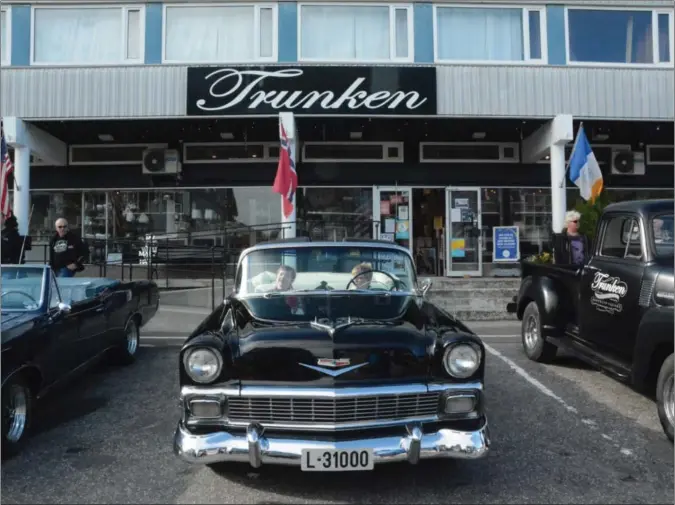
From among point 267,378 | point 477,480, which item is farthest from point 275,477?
point 477,480

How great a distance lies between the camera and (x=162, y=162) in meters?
14.0

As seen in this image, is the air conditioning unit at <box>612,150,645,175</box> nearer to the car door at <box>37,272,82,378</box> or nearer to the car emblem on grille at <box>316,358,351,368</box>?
Answer: the car emblem on grille at <box>316,358,351,368</box>

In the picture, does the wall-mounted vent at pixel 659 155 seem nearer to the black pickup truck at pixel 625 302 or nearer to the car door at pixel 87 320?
the black pickup truck at pixel 625 302

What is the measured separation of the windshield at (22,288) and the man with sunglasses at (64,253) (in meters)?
3.78

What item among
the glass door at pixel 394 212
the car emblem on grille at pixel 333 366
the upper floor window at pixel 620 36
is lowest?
the car emblem on grille at pixel 333 366

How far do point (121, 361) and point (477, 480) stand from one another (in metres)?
4.87

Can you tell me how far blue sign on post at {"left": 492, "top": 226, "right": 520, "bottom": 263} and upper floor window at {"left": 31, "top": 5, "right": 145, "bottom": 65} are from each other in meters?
9.65

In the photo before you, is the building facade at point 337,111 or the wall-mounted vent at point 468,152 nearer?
the building facade at point 337,111

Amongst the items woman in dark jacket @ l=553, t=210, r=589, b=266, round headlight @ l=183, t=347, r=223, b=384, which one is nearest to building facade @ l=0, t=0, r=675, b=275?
woman in dark jacket @ l=553, t=210, r=589, b=266

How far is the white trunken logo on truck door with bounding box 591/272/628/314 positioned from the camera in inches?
201

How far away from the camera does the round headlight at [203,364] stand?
3.38 meters

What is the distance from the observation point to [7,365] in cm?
398

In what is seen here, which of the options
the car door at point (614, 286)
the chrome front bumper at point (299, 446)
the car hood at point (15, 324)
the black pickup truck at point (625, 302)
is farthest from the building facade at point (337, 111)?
the chrome front bumper at point (299, 446)

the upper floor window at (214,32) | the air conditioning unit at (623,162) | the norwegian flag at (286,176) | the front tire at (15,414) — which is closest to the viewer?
the front tire at (15,414)
